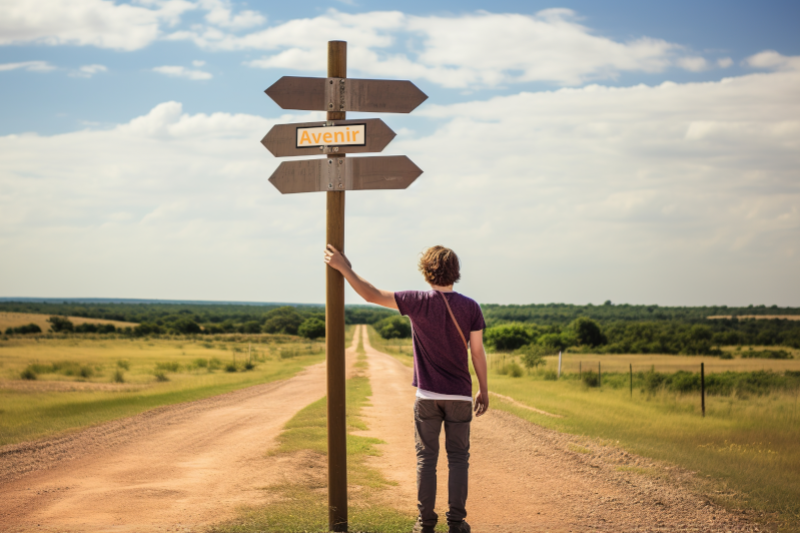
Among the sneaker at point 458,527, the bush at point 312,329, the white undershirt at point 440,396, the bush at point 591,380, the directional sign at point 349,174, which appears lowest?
the bush at point 312,329

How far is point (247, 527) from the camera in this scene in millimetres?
5293

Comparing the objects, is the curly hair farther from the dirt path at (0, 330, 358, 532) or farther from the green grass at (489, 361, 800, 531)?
the green grass at (489, 361, 800, 531)

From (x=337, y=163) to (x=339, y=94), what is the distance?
600mm

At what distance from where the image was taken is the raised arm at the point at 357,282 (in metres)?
4.25

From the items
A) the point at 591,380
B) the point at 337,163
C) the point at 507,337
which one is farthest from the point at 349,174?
the point at 507,337

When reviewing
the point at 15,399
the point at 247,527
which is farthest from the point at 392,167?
the point at 15,399

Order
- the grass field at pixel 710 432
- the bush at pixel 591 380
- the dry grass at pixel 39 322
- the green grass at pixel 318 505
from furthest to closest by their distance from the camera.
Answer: the dry grass at pixel 39 322 < the bush at pixel 591 380 < the grass field at pixel 710 432 < the green grass at pixel 318 505

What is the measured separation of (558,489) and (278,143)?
5318mm

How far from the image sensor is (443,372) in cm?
419

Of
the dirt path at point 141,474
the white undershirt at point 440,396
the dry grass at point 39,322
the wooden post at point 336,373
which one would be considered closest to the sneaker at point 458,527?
the white undershirt at point 440,396

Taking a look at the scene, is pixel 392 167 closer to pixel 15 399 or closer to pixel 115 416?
pixel 115 416

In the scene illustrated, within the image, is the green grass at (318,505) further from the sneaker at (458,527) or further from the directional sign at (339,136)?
the directional sign at (339,136)

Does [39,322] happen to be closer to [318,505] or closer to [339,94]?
[318,505]

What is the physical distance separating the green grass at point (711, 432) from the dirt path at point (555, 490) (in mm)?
614
